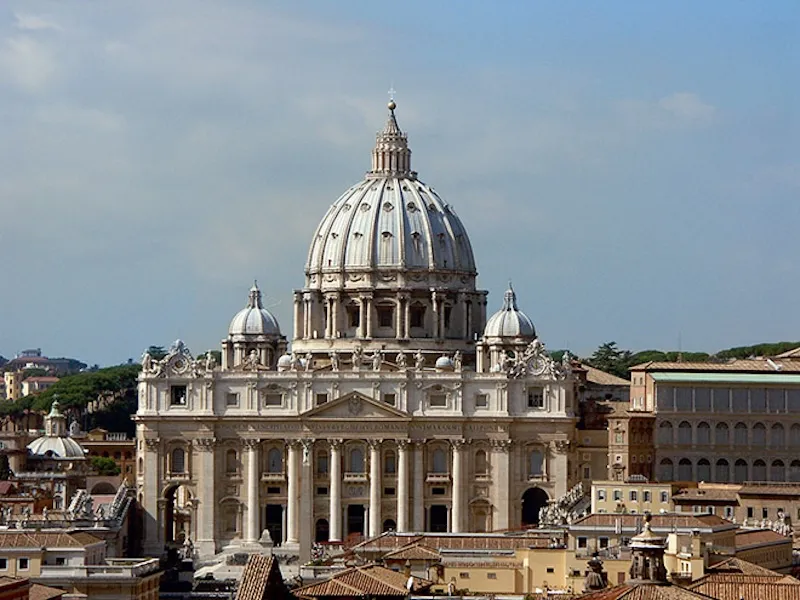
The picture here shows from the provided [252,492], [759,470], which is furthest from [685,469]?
[252,492]

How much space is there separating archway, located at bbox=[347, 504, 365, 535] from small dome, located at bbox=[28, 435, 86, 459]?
2870cm

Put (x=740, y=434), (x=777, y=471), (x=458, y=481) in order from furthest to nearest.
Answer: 1. (x=458, y=481)
2. (x=777, y=471)
3. (x=740, y=434)

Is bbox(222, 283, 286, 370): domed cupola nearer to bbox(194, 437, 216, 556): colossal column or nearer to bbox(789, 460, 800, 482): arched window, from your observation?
bbox(194, 437, 216, 556): colossal column

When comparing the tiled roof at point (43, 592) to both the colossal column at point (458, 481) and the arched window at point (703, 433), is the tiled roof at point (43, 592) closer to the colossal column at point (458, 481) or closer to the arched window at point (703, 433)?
the colossal column at point (458, 481)

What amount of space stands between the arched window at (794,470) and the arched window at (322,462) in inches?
1018

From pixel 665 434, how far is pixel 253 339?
110 feet

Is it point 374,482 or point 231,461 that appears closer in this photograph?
point 374,482

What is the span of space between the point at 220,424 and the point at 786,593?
3628 inches

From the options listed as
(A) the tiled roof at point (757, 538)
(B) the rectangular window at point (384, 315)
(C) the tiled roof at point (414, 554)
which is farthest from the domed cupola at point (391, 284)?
(C) the tiled roof at point (414, 554)

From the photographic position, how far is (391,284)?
19512cm

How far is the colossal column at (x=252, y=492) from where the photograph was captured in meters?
169

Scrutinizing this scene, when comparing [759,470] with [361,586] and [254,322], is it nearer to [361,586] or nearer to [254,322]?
[254,322]

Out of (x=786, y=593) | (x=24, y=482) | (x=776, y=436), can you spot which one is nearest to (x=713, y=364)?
(x=776, y=436)

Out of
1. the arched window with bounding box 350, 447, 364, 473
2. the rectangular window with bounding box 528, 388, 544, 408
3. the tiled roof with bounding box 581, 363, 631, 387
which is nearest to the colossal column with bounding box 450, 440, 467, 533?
the rectangular window with bounding box 528, 388, 544, 408
